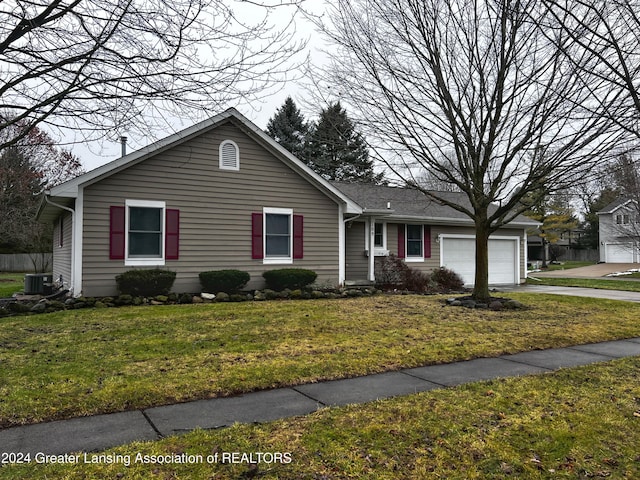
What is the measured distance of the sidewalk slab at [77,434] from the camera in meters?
3.38

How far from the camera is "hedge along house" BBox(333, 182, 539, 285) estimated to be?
17.1m

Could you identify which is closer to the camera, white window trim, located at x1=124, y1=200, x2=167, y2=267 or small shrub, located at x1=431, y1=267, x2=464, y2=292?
white window trim, located at x1=124, y1=200, x2=167, y2=267

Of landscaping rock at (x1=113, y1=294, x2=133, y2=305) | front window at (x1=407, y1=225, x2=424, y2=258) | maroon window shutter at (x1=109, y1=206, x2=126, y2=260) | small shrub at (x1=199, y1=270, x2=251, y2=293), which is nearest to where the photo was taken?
landscaping rock at (x1=113, y1=294, x2=133, y2=305)

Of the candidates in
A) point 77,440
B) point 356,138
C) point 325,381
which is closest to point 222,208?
Answer: point 356,138

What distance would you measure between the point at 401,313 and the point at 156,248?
22.7ft

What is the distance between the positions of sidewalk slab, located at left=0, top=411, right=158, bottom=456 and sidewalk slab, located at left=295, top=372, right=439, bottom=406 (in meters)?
1.68

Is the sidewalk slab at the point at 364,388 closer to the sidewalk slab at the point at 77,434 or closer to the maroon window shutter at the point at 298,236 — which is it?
the sidewalk slab at the point at 77,434

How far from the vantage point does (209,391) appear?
4.70 m

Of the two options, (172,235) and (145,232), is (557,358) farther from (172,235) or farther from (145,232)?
(145,232)

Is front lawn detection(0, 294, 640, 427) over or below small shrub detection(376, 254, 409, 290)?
below

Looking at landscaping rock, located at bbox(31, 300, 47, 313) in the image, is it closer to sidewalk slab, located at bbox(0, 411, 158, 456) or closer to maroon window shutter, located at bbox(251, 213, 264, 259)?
maroon window shutter, located at bbox(251, 213, 264, 259)

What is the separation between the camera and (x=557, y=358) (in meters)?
6.50

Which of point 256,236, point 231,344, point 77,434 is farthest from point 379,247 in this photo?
point 77,434

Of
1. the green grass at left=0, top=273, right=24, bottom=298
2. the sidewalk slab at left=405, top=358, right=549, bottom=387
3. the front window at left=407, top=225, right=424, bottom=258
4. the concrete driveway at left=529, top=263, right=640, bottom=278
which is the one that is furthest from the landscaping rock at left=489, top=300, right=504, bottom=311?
the concrete driveway at left=529, top=263, right=640, bottom=278
